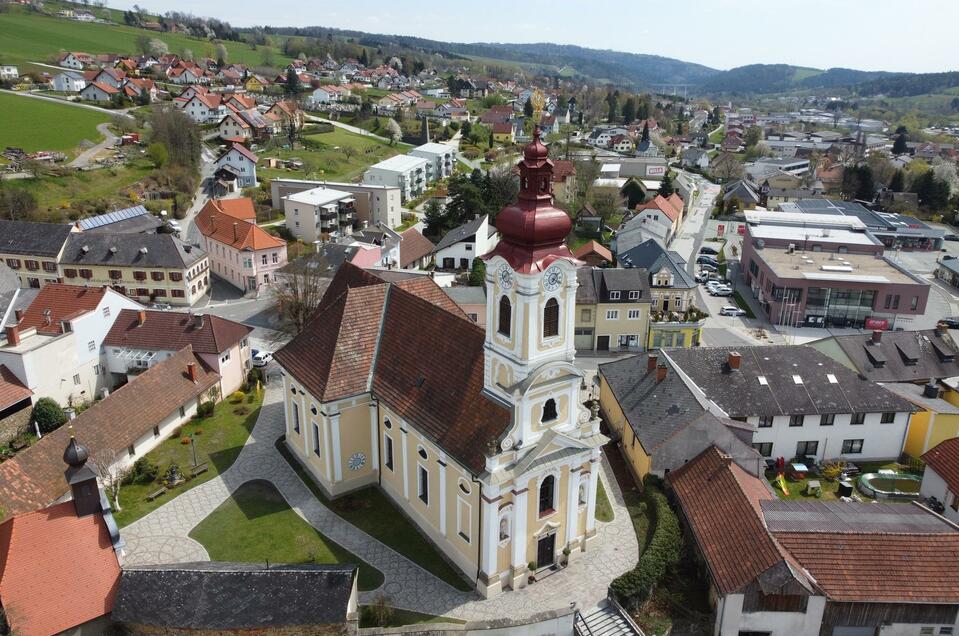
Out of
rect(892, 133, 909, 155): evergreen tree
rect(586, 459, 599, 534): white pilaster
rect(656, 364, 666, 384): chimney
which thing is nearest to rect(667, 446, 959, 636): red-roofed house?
rect(586, 459, 599, 534): white pilaster

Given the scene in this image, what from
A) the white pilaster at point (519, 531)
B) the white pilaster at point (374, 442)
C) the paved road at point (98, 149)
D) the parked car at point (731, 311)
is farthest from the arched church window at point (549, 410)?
the paved road at point (98, 149)

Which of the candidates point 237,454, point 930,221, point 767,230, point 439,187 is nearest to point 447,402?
point 237,454

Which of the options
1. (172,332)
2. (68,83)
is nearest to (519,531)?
(172,332)

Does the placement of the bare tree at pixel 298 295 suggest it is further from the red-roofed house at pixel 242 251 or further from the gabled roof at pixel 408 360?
the gabled roof at pixel 408 360

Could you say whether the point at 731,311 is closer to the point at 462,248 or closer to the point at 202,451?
the point at 462,248

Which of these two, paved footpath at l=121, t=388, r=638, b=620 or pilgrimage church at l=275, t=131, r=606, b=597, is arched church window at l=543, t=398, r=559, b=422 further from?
paved footpath at l=121, t=388, r=638, b=620

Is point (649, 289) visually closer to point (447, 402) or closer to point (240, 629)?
point (447, 402)

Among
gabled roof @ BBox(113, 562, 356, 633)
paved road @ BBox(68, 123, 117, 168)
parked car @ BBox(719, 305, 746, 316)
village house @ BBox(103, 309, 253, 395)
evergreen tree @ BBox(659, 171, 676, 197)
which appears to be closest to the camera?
gabled roof @ BBox(113, 562, 356, 633)
